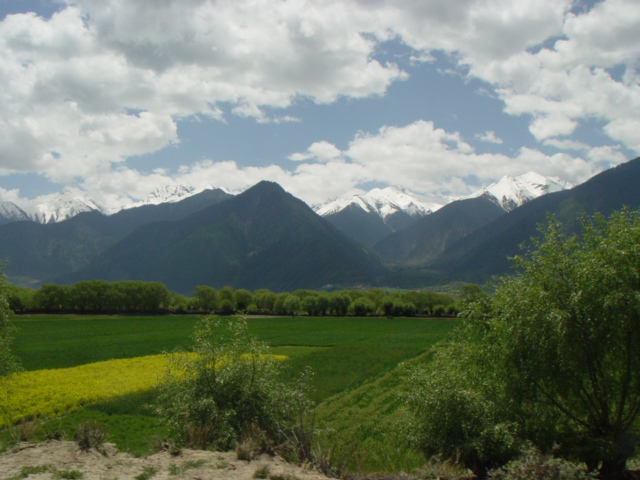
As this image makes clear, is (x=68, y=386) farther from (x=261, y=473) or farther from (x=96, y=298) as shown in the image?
(x=96, y=298)

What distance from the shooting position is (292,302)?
187m

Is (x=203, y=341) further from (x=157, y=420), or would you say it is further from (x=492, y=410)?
(x=492, y=410)

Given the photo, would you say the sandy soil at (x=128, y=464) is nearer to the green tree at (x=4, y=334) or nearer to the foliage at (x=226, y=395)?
the foliage at (x=226, y=395)

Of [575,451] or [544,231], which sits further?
[544,231]

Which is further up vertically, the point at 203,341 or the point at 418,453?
the point at 203,341

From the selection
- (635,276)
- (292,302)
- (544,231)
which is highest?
(544,231)

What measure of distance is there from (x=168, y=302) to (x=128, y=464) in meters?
181

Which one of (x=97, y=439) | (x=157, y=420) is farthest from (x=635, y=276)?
(x=157, y=420)

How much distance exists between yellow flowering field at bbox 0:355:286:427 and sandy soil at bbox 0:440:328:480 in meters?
5.98

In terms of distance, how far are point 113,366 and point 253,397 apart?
126 feet

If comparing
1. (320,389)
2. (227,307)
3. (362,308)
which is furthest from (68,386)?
(227,307)

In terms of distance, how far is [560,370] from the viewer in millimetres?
19438

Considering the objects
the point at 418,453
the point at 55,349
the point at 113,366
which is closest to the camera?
the point at 418,453

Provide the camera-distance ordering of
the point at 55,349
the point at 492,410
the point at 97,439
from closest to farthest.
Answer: the point at 97,439 → the point at 492,410 → the point at 55,349
